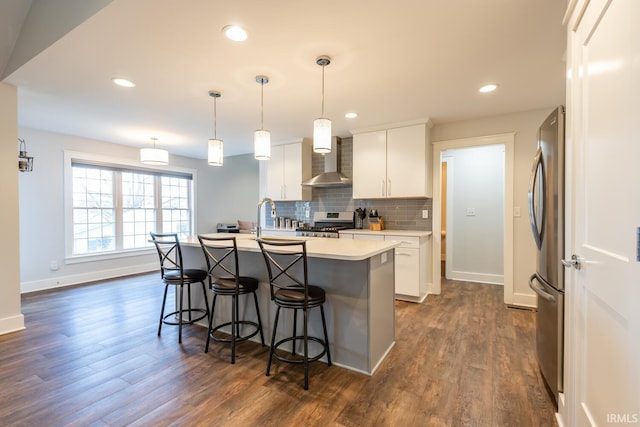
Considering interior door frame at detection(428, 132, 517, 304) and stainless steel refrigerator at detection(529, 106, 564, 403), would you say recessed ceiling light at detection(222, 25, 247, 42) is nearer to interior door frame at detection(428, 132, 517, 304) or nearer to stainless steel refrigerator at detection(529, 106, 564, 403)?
stainless steel refrigerator at detection(529, 106, 564, 403)

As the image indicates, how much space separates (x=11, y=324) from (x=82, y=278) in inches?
86.2

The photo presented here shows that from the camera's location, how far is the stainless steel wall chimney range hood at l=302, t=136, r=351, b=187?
4449 mm

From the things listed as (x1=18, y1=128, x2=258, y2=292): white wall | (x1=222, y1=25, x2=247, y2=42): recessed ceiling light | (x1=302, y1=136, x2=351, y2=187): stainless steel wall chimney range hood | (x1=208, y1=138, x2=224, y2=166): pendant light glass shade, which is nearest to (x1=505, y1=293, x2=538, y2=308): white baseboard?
(x1=302, y1=136, x2=351, y2=187): stainless steel wall chimney range hood

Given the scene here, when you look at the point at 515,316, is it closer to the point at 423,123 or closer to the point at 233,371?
the point at 423,123

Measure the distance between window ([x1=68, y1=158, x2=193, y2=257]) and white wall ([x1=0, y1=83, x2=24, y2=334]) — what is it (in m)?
2.09

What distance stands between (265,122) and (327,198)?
166cm

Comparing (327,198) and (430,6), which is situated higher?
(430,6)

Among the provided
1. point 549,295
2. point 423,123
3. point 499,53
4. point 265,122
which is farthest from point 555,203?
point 265,122

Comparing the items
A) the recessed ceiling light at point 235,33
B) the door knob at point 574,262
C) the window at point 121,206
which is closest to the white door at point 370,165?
the recessed ceiling light at point 235,33

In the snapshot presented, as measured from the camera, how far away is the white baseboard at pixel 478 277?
4.74 metres

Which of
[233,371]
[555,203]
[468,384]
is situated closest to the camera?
[555,203]

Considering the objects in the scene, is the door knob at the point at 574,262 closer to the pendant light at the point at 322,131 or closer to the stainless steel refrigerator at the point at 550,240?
the stainless steel refrigerator at the point at 550,240

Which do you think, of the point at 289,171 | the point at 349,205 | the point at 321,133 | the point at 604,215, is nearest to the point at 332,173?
the point at 349,205

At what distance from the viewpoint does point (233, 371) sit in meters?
2.16
